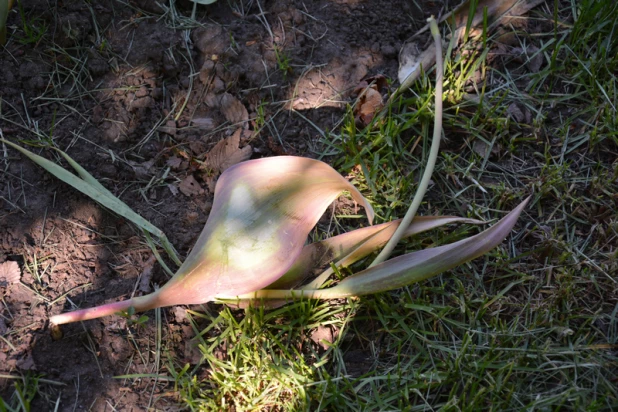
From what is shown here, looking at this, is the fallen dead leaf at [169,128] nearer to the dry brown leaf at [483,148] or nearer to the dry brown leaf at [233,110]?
the dry brown leaf at [233,110]

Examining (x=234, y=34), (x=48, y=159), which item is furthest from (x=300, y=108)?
(x=48, y=159)

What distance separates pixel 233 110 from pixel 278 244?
60 cm

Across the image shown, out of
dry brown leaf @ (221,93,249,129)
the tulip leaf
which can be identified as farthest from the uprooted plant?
dry brown leaf @ (221,93,249,129)

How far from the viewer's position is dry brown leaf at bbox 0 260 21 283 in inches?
63.2

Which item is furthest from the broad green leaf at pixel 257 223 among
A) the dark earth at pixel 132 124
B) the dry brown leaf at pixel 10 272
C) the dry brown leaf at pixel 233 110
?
the dry brown leaf at pixel 10 272

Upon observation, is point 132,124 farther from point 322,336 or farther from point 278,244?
point 322,336

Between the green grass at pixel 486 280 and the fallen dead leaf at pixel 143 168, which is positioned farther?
the fallen dead leaf at pixel 143 168

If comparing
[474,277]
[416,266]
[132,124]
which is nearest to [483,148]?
[474,277]

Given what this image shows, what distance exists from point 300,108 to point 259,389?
0.91 meters

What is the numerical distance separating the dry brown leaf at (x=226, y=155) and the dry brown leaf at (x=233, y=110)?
89 mm

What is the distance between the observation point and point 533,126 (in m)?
1.87

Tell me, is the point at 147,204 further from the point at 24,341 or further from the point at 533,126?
the point at 533,126

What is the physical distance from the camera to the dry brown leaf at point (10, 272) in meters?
1.60

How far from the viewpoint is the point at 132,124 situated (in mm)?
1882
